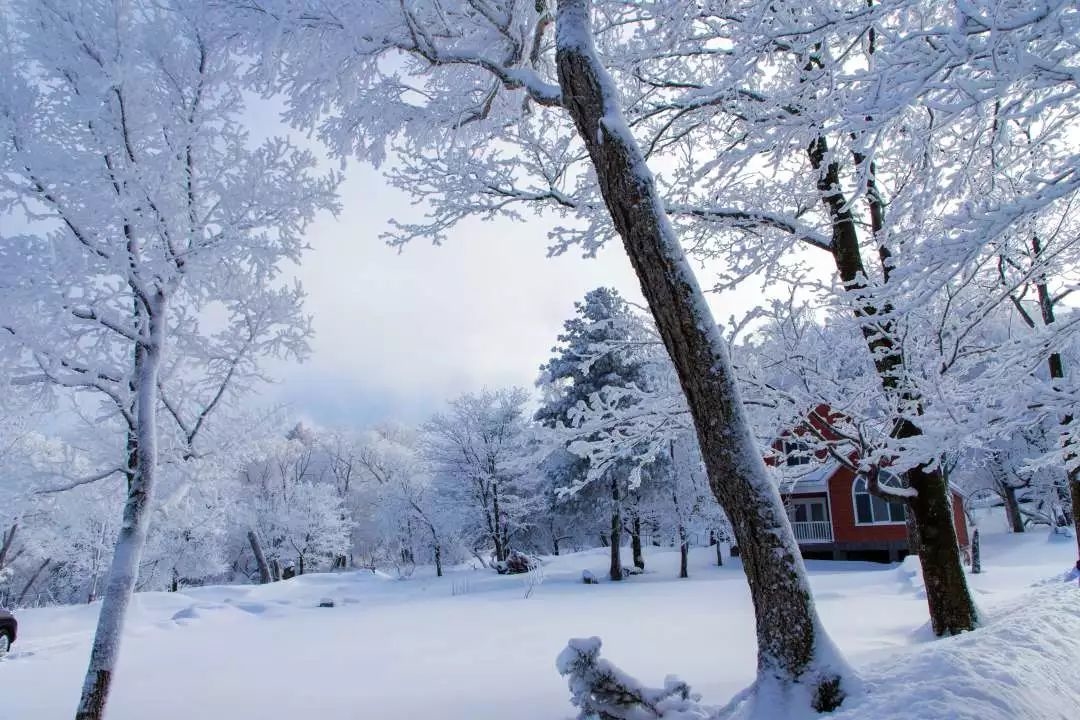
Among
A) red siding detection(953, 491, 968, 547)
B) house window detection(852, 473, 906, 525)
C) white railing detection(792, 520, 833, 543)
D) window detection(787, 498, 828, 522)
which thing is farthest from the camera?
window detection(787, 498, 828, 522)

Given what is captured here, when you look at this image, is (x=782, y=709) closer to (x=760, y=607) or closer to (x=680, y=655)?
(x=760, y=607)

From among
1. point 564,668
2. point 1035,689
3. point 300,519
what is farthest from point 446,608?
point 300,519

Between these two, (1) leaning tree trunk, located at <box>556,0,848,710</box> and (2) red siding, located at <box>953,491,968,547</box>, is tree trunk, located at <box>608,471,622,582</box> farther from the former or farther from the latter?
(1) leaning tree trunk, located at <box>556,0,848,710</box>

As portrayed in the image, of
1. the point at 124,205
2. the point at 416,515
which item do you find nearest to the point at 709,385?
the point at 124,205

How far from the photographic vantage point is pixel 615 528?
23.6m

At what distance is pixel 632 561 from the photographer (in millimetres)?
28219

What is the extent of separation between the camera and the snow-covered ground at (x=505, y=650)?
389cm

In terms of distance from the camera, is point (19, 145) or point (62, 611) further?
point (62, 611)

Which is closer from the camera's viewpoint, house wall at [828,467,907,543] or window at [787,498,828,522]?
house wall at [828,467,907,543]

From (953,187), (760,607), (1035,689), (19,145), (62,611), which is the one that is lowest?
(62,611)

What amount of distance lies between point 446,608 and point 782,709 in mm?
14334

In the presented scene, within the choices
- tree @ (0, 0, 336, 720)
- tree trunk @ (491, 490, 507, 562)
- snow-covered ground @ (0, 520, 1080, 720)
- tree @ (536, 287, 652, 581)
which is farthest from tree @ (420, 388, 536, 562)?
tree @ (0, 0, 336, 720)

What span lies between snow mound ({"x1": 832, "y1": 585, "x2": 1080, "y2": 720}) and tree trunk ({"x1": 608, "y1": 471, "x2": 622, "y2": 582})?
19.4 metres

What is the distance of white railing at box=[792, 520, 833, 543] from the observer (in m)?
27.0
